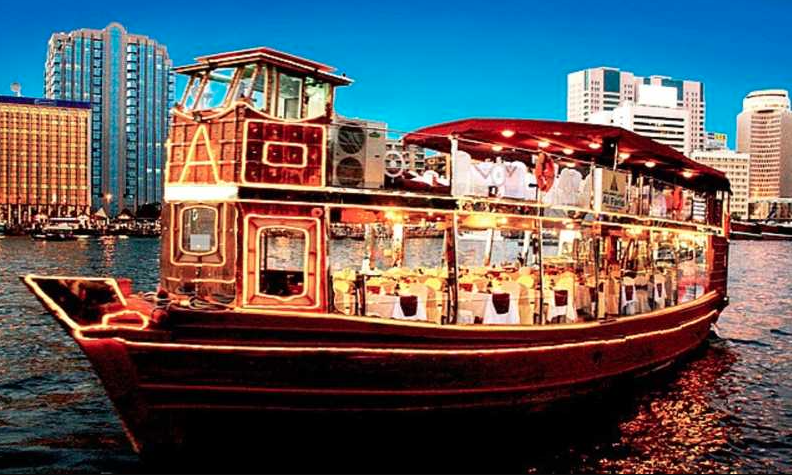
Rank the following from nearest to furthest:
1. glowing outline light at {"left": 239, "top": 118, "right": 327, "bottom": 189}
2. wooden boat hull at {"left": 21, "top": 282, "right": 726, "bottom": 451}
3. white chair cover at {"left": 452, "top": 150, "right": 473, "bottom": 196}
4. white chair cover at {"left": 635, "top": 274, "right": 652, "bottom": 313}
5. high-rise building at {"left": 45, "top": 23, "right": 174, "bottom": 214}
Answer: wooden boat hull at {"left": 21, "top": 282, "right": 726, "bottom": 451}, glowing outline light at {"left": 239, "top": 118, "right": 327, "bottom": 189}, white chair cover at {"left": 452, "top": 150, "right": 473, "bottom": 196}, white chair cover at {"left": 635, "top": 274, "right": 652, "bottom": 313}, high-rise building at {"left": 45, "top": 23, "right": 174, "bottom": 214}

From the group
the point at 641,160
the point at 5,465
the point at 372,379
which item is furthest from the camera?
the point at 641,160

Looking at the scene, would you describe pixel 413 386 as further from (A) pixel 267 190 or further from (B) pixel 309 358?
(A) pixel 267 190

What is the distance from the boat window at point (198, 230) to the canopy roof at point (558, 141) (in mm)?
3399

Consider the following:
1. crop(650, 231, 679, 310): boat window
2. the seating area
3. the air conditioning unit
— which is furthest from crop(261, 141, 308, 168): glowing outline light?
crop(650, 231, 679, 310): boat window

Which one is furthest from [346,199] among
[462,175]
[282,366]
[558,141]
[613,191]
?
[613,191]

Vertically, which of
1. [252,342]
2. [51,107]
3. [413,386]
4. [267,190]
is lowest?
[413,386]

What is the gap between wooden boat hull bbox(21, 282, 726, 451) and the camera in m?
9.45

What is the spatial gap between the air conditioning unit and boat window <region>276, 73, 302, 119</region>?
0.60m

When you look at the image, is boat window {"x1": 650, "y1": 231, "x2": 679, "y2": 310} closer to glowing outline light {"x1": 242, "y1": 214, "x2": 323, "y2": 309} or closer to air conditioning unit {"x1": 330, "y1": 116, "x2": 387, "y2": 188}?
air conditioning unit {"x1": 330, "y1": 116, "x2": 387, "y2": 188}

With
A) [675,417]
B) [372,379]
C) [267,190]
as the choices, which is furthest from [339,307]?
[675,417]

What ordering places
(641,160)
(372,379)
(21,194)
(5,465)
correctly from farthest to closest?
(21,194) → (641,160) → (5,465) → (372,379)

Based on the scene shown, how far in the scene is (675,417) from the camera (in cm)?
1480

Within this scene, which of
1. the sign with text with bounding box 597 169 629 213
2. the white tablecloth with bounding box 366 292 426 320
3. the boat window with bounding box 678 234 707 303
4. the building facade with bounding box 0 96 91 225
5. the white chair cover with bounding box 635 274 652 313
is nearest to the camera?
the white tablecloth with bounding box 366 292 426 320

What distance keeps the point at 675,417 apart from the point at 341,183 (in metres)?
8.30
